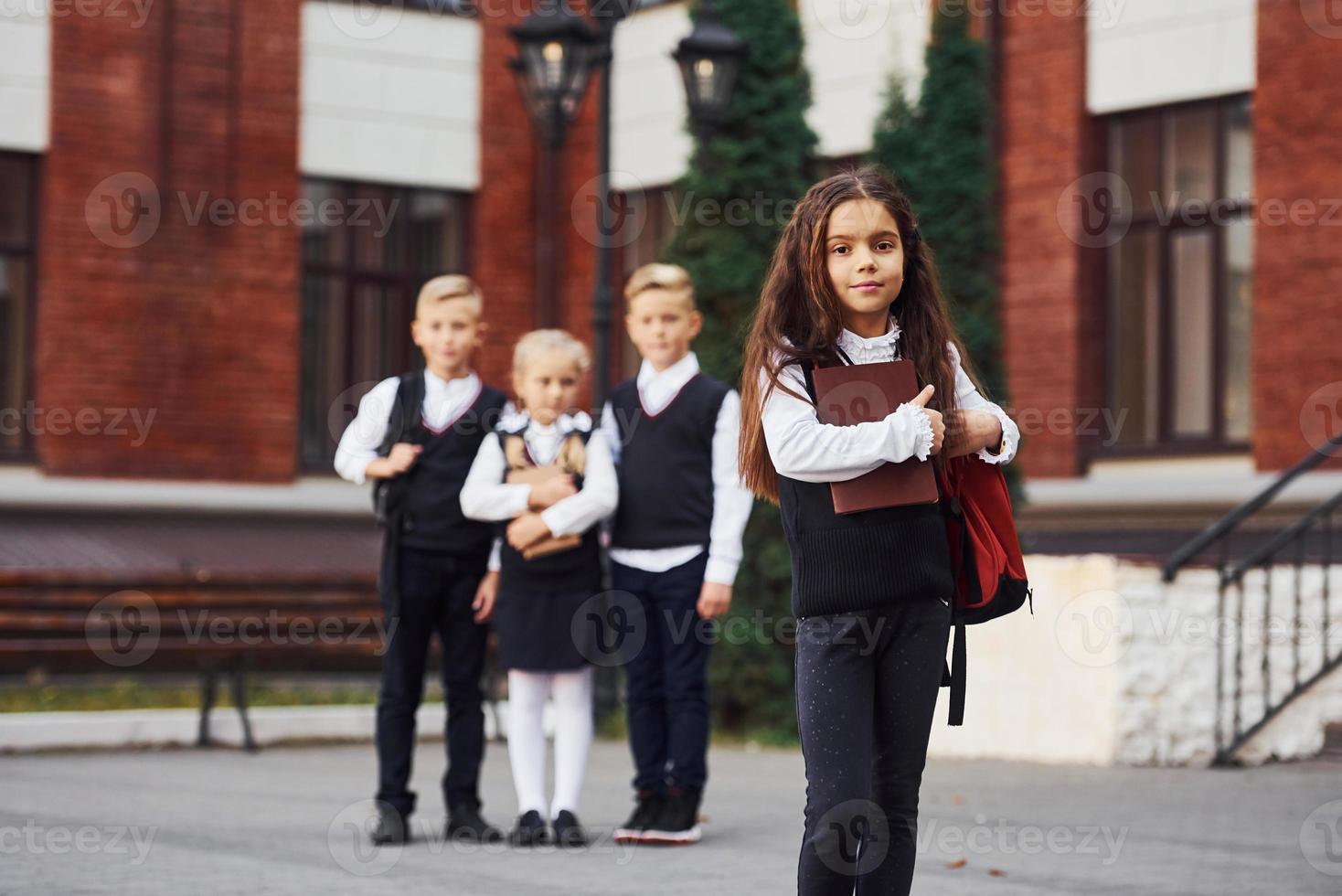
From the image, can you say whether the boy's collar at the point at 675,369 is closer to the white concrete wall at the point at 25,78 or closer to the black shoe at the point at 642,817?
the black shoe at the point at 642,817

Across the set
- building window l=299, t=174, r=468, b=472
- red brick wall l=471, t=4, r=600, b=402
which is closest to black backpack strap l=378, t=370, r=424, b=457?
building window l=299, t=174, r=468, b=472

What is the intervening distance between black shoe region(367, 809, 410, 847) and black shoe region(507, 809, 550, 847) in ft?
1.31

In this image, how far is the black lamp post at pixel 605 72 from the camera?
11305 mm

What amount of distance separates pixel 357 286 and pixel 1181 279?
25.1ft

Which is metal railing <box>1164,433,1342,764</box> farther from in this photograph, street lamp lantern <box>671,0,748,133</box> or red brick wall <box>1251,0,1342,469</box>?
street lamp lantern <box>671,0,748,133</box>

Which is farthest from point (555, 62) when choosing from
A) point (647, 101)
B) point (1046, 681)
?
point (647, 101)

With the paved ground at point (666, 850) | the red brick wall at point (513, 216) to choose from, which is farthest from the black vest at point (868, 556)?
the red brick wall at point (513, 216)

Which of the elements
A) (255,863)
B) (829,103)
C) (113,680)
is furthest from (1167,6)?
(255,863)

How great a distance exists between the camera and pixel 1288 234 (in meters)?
13.5

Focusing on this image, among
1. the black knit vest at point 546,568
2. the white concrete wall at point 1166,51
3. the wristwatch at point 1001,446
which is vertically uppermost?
the white concrete wall at point 1166,51

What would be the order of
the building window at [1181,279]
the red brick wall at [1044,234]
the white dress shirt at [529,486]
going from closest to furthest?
the white dress shirt at [529,486] → the building window at [1181,279] → the red brick wall at [1044,234]

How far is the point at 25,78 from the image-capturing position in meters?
16.5

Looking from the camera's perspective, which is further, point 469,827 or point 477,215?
point 477,215

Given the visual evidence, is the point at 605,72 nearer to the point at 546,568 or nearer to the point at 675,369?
the point at 675,369
